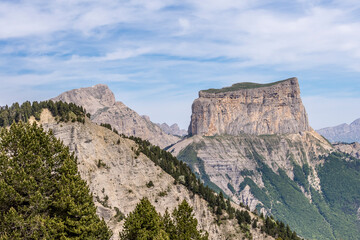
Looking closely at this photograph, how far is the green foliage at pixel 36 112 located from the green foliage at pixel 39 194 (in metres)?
82.1

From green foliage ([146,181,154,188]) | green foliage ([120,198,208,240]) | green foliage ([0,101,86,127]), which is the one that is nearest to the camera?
green foliage ([120,198,208,240])

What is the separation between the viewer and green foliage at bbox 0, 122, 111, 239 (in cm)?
5612

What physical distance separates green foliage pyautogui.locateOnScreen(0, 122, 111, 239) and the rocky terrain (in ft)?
230

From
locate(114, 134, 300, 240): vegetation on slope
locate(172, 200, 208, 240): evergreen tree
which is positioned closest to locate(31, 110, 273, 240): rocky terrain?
locate(114, 134, 300, 240): vegetation on slope

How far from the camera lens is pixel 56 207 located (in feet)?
195

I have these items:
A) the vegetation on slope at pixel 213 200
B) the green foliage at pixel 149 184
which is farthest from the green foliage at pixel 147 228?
the vegetation on slope at pixel 213 200

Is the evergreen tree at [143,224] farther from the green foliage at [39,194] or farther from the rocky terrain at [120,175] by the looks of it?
the rocky terrain at [120,175]

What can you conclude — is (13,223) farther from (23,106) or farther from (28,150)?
(23,106)

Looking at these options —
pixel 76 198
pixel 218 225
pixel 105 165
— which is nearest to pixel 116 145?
pixel 105 165

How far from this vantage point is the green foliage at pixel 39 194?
5612 centimetres

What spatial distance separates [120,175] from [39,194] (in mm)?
91158

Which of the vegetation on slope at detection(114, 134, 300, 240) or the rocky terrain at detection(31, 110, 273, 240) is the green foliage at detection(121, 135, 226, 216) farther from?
the rocky terrain at detection(31, 110, 273, 240)

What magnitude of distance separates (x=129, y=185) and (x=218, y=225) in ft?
128

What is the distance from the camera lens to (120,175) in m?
148
